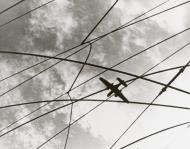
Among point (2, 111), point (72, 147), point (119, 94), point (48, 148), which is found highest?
point (48, 148)

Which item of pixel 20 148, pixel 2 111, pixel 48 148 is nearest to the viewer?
pixel 2 111

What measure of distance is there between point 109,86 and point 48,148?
113764mm

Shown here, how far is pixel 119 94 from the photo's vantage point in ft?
13.4

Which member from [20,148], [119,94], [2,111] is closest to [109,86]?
[119,94]

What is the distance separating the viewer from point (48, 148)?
4478 inches

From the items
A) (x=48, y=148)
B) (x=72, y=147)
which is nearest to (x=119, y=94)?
(x=72, y=147)

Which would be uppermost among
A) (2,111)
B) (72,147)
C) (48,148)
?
(48,148)

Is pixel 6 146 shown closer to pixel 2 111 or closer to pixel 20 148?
pixel 2 111

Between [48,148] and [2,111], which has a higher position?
[48,148]

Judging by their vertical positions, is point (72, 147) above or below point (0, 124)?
below

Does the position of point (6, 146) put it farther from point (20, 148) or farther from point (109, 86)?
point (109, 86)

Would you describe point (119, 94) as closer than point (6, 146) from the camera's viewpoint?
Yes

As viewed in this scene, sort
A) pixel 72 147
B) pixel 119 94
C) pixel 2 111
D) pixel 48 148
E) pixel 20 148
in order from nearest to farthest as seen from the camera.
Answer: pixel 119 94 < pixel 2 111 < pixel 72 147 < pixel 20 148 < pixel 48 148

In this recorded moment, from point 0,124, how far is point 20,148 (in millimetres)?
21205
